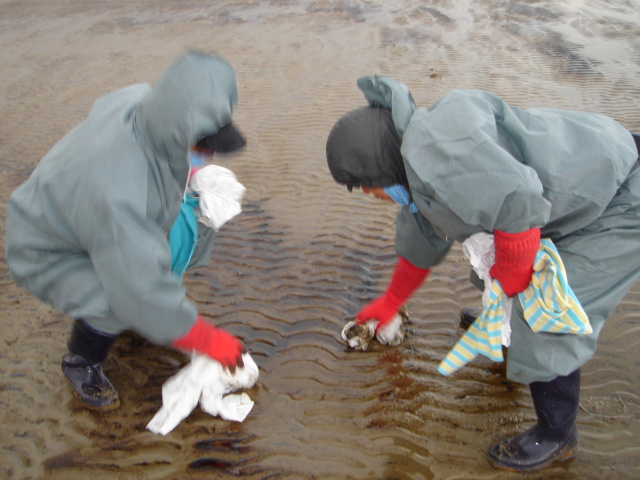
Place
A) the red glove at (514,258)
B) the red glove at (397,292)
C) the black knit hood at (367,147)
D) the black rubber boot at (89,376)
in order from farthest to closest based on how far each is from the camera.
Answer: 1. the red glove at (397,292)
2. the black rubber boot at (89,376)
3. the black knit hood at (367,147)
4. the red glove at (514,258)

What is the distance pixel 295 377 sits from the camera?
2.60 meters

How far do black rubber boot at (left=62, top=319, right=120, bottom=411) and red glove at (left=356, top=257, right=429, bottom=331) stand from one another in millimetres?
1356

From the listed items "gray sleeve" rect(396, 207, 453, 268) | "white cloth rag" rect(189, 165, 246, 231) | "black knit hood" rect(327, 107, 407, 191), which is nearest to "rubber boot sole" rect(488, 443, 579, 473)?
"gray sleeve" rect(396, 207, 453, 268)

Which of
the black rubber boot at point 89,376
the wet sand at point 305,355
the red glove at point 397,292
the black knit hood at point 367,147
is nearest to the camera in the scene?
the black knit hood at point 367,147

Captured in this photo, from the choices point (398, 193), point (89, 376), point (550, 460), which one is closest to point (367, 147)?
point (398, 193)

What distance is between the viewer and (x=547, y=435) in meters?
2.04

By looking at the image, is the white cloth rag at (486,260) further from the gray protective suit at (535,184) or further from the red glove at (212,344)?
the red glove at (212,344)

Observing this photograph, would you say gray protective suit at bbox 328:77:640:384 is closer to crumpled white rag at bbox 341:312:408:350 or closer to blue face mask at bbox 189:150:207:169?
blue face mask at bbox 189:150:207:169

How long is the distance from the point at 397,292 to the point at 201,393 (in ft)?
3.71

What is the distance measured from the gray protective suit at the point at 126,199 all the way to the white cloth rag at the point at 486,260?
104cm

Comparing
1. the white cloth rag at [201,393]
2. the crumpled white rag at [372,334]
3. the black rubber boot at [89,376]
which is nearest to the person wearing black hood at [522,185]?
the crumpled white rag at [372,334]

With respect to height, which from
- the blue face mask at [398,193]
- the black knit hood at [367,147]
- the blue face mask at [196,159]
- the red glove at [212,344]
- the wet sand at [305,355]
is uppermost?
the black knit hood at [367,147]

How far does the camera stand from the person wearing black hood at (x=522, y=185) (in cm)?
151

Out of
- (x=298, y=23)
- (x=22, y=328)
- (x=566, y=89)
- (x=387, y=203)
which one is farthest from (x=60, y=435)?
(x=298, y=23)
